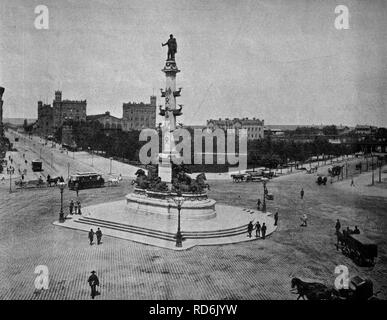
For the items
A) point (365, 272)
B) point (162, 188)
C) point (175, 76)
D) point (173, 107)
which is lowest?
point (365, 272)

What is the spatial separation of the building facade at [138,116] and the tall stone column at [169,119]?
10001 cm

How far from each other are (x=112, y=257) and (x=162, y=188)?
9.35m

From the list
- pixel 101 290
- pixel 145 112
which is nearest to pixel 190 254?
pixel 101 290

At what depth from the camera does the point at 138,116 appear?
131 meters

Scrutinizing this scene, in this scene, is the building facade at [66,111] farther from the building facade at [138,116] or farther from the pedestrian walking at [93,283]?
the pedestrian walking at [93,283]

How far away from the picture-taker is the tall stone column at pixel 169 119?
29.6 m

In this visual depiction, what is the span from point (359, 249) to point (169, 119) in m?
15.8

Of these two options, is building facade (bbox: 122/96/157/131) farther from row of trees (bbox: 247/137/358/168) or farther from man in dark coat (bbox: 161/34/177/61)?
man in dark coat (bbox: 161/34/177/61)

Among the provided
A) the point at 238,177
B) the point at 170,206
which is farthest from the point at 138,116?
the point at 170,206

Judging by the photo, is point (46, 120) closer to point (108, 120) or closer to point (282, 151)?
point (108, 120)

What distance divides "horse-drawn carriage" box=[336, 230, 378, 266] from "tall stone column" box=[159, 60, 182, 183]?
44.1 feet

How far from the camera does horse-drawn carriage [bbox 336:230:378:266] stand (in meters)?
18.9
